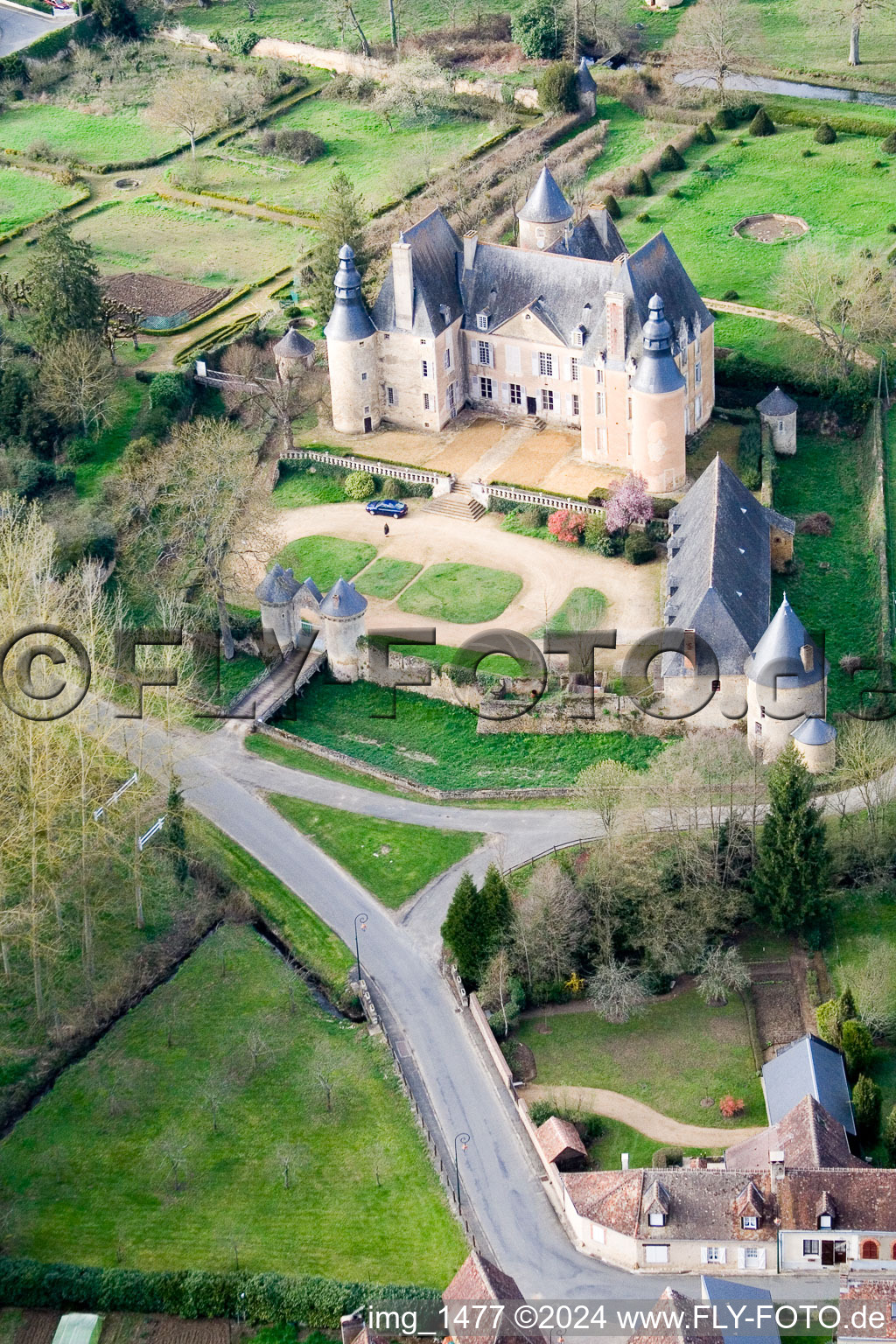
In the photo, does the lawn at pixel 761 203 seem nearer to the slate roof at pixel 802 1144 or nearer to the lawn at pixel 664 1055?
the lawn at pixel 664 1055

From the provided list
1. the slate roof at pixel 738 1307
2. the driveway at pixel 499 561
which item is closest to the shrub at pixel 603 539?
the driveway at pixel 499 561

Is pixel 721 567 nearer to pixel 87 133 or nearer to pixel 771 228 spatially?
pixel 771 228

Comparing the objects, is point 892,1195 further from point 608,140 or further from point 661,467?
point 608,140

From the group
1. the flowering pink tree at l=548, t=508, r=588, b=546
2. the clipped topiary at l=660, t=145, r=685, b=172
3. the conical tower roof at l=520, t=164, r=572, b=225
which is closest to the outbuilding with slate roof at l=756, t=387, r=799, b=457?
the flowering pink tree at l=548, t=508, r=588, b=546

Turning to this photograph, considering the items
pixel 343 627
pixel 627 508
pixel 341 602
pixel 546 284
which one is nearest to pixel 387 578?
pixel 343 627

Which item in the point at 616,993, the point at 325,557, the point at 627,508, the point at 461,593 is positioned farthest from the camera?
the point at 325,557

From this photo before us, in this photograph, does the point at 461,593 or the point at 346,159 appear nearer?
the point at 461,593
